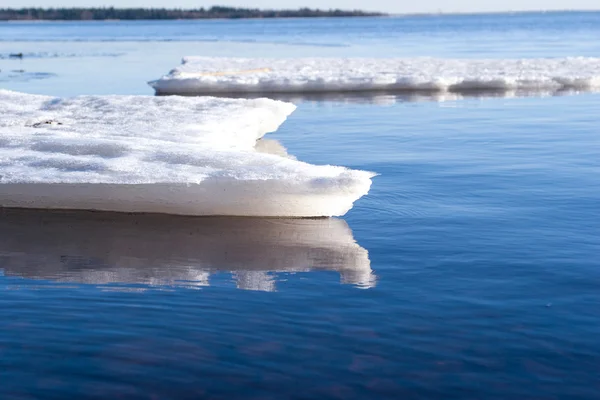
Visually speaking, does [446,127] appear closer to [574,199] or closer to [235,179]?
[574,199]

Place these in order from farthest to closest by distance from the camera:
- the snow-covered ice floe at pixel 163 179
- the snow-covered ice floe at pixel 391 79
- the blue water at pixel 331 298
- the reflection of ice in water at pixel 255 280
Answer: the snow-covered ice floe at pixel 391 79
the snow-covered ice floe at pixel 163 179
the reflection of ice in water at pixel 255 280
the blue water at pixel 331 298

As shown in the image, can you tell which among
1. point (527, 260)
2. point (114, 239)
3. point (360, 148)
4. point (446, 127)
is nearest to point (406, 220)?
point (527, 260)

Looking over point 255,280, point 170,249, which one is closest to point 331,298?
point 255,280

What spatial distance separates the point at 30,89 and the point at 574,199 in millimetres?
14413

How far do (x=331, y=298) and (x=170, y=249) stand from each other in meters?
1.66

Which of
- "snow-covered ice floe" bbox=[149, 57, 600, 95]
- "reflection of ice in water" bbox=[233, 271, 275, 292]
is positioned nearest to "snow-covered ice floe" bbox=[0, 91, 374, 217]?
Result: "reflection of ice in water" bbox=[233, 271, 275, 292]

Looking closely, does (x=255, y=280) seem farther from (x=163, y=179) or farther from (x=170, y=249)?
(x=163, y=179)

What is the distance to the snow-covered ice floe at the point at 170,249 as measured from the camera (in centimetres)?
565

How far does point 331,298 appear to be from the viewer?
5125 millimetres

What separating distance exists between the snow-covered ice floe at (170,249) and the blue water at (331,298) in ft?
0.06

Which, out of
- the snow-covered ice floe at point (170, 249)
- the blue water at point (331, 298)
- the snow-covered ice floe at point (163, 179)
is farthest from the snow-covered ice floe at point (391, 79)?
the snow-covered ice floe at point (170, 249)

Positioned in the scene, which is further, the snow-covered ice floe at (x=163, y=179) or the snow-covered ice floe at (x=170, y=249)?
the snow-covered ice floe at (x=163, y=179)

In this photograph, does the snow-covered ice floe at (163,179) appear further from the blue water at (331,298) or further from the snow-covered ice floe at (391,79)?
the snow-covered ice floe at (391,79)

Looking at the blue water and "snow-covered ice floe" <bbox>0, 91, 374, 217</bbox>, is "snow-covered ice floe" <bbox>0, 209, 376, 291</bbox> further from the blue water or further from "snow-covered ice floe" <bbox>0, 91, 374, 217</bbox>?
"snow-covered ice floe" <bbox>0, 91, 374, 217</bbox>
